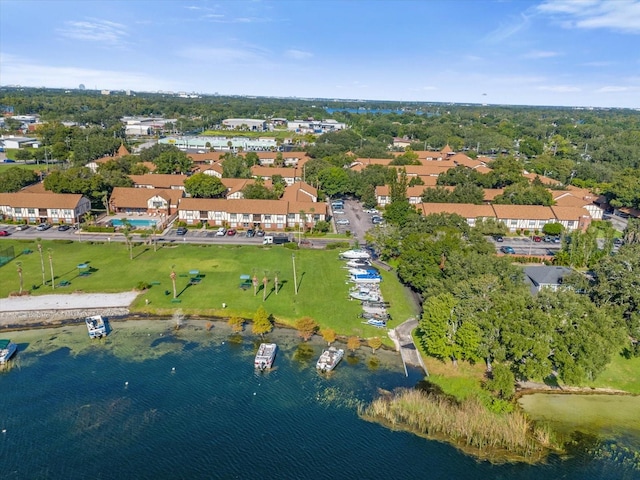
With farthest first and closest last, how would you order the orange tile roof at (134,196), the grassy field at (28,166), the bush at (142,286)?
1. the grassy field at (28,166)
2. the orange tile roof at (134,196)
3. the bush at (142,286)

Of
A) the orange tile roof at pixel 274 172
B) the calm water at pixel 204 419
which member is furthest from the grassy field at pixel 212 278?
the orange tile roof at pixel 274 172

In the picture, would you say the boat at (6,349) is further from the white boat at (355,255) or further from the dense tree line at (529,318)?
the white boat at (355,255)

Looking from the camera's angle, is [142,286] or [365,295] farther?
[142,286]

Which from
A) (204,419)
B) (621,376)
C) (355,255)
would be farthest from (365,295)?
(621,376)

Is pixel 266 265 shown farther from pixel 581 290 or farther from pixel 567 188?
pixel 567 188

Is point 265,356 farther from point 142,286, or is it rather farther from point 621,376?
point 621,376
